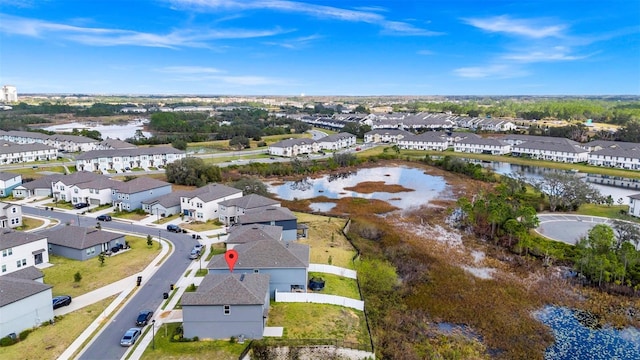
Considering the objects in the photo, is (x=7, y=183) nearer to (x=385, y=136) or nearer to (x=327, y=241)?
(x=327, y=241)

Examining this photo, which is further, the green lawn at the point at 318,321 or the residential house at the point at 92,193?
the residential house at the point at 92,193

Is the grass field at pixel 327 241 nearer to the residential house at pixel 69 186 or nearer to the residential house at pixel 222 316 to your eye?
the residential house at pixel 222 316

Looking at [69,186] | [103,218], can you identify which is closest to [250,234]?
[103,218]

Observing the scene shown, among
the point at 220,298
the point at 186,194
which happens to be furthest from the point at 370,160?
the point at 220,298

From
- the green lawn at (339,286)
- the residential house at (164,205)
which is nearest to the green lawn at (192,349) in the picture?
the green lawn at (339,286)

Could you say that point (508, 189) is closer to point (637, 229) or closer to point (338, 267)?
point (637, 229)

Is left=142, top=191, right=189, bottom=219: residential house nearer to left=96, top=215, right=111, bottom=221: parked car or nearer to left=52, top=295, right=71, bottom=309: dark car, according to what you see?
left=96, top=215, right=111, bottom=221: parked car
